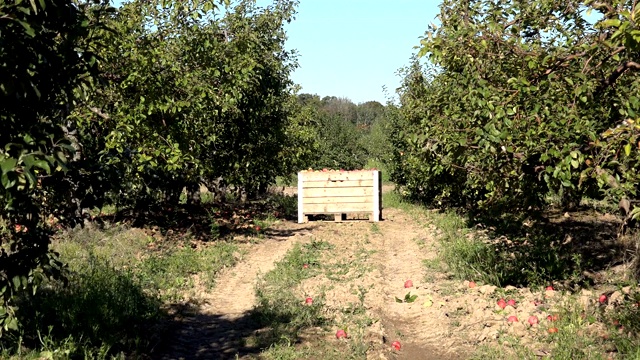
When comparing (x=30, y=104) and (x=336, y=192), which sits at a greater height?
(x=30, y=104)

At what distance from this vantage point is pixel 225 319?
26.5 ft

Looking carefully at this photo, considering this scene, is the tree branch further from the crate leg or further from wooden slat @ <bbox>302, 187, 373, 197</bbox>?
the crate leg

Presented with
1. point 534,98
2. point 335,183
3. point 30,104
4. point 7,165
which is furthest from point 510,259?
point 335,183

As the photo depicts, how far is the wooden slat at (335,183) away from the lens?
18.4m

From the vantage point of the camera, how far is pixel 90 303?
269 inches

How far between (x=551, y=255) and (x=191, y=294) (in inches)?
212

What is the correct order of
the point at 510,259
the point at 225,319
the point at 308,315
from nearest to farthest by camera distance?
the point at 308,315 → the point at 225,319 → the point at 510,259

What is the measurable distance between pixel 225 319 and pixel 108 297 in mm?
1572

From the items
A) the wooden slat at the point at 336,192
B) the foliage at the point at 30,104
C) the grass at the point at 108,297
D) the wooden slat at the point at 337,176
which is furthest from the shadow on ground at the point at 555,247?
the foliage at the point at 30,104

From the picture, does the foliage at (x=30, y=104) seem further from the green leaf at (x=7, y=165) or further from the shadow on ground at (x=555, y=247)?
the shadow on ground at (x=555, y=247)

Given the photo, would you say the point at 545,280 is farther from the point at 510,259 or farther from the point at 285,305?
the point at 285,305

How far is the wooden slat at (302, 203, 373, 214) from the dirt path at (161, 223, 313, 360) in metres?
6.04

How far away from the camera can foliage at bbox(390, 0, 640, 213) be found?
247 inches

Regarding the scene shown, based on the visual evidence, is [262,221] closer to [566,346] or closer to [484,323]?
[484,323]
